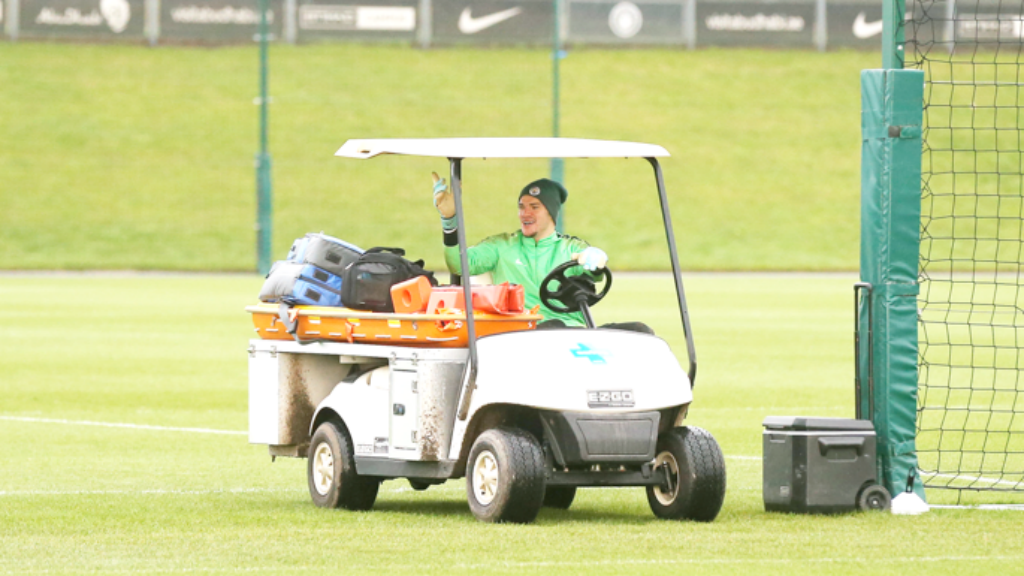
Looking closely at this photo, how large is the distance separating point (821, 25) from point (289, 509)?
170 ft

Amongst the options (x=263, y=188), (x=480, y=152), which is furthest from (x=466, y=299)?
(x=263, y=188)

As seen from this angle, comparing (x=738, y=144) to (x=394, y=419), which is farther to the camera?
(x=738, y=144)

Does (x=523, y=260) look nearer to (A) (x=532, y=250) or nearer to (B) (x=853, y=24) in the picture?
(A) (x=532, y=250)

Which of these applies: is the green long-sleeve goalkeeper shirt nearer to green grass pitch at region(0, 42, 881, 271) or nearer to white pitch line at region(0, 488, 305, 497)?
white pitch line at region(0, 488, 305, 497)

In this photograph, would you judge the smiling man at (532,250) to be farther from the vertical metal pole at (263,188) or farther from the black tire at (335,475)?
the vertical metal pole at (263,188)

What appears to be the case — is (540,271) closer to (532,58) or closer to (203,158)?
(203,158)

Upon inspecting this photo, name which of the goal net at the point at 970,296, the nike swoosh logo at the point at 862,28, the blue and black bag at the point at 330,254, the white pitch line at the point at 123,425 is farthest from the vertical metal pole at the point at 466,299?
the nike swoosh logo at the point at 862,28

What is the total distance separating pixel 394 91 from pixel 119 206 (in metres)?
10.0

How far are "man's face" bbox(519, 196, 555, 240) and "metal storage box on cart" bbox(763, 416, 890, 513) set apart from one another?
5.10ft

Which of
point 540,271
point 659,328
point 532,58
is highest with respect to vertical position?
point 532,58

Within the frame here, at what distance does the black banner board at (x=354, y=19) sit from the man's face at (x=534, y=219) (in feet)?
154

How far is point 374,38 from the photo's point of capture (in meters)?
57.6

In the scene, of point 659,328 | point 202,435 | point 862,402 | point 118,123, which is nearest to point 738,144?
point 118,123

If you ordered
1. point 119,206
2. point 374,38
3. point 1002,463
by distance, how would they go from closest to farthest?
point 1002,463, point 119,206, point 374,38
